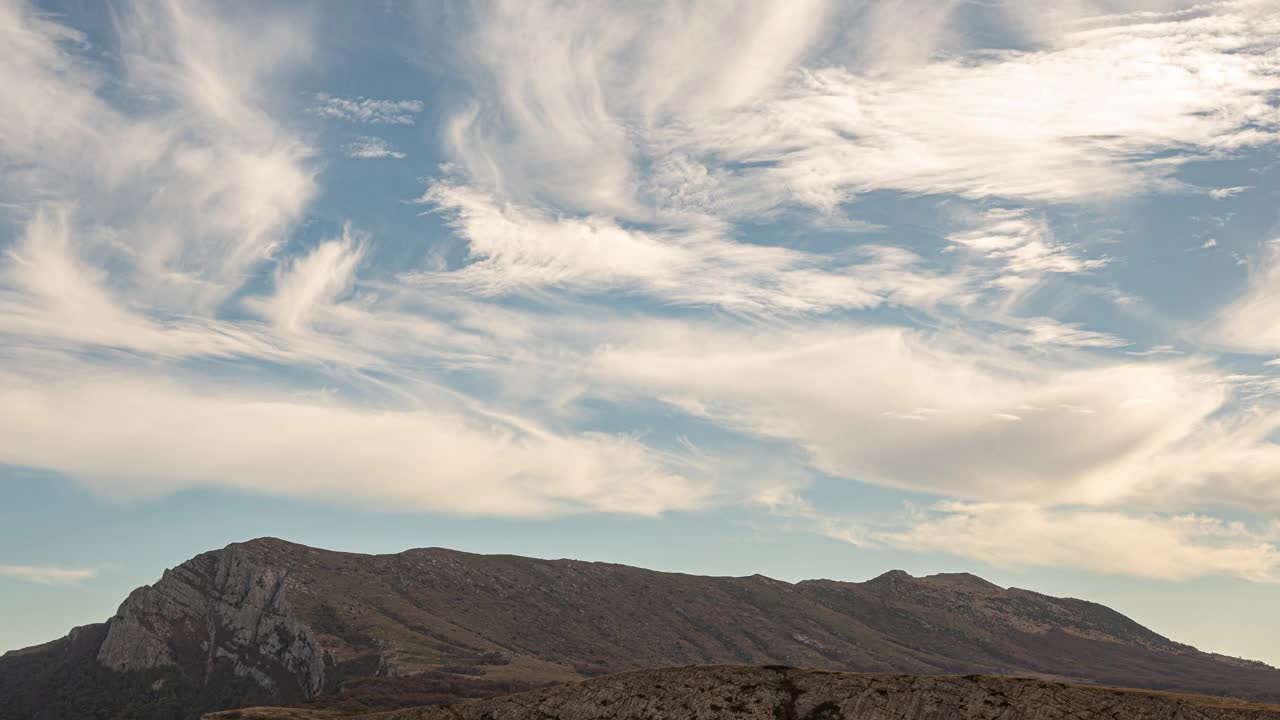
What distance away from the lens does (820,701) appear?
13238 centimetres

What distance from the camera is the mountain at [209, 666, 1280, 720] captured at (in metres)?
115

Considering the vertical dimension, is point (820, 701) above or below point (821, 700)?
below

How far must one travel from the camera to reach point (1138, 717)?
370 ft

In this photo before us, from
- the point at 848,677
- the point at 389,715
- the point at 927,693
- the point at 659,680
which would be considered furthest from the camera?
the point at 389,715

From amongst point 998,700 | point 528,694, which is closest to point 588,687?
point 528,694

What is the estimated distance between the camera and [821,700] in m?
132

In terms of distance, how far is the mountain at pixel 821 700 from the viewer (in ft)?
378

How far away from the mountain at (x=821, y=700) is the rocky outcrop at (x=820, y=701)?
141 millimetres

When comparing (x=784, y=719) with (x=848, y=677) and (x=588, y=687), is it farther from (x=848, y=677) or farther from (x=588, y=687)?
(x=588, y=687)

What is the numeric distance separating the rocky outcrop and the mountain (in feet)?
0.46

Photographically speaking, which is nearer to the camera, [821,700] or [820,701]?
[820,701]

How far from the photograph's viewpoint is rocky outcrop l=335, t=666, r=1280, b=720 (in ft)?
378

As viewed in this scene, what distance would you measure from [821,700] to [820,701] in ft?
0.77

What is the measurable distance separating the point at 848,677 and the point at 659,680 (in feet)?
102
